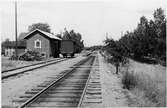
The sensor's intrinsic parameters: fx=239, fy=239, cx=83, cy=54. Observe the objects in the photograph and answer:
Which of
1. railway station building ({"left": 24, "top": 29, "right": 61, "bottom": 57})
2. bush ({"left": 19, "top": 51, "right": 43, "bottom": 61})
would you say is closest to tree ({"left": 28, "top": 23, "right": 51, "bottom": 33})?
railway station building ({"left": 24, "top": 29, "right": 61, "bottom": 57})

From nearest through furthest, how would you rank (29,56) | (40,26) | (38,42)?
(29,56) < (38,42) < (40,26)

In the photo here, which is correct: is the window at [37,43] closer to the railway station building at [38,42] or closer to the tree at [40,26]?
the railway station building at [38,42]

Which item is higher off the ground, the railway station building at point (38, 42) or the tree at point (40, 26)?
the tree at point (40, 26)

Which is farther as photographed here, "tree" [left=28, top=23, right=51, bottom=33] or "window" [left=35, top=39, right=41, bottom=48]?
"tree" [left=28, top=23, right=51, bottom=33]

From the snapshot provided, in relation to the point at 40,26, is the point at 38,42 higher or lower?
lower

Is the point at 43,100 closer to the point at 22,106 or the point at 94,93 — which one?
the point at 22,106

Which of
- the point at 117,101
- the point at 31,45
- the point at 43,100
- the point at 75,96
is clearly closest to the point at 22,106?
the point at 43,100

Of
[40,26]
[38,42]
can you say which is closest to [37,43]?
[38,42]

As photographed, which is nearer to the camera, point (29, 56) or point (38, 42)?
point (29, 56)

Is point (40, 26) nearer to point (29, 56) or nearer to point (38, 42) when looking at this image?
point (38, 42)

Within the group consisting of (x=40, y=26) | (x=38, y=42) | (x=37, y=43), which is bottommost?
(x=37, y=43)

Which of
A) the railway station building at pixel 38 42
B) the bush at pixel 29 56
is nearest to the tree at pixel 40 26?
the railway station building at pixel 38 42

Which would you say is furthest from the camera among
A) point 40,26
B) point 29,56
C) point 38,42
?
point 40,26

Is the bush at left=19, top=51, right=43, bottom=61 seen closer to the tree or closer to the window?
the window
